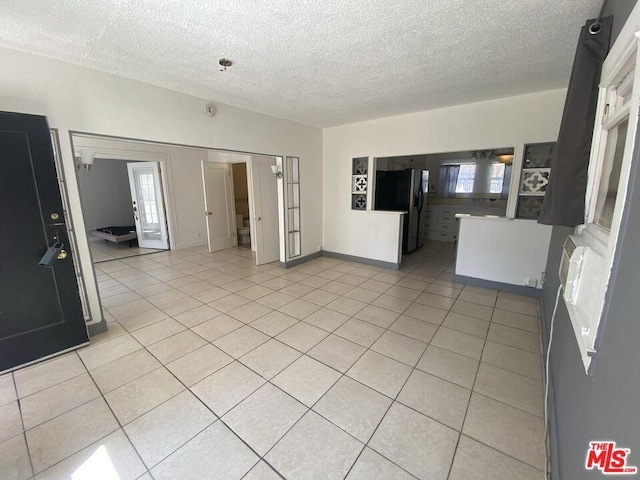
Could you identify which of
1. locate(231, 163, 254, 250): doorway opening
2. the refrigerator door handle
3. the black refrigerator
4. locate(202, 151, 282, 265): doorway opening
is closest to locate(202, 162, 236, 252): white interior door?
locate(202, 151, 282, 265): doorway opening

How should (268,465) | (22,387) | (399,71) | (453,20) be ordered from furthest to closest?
(399,71), (22,387), (453,20), (268,465)

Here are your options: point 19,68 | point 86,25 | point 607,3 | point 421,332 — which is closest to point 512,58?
point 607,3

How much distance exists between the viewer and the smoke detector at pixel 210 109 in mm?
3164

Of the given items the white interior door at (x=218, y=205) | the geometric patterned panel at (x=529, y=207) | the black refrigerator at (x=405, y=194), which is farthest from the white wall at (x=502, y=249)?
the white interior door at (x=218, y=205)

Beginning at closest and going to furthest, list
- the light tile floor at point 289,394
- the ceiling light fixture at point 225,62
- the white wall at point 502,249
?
1. the light tile floor at point 289,394
2. the ceiling light fixture at point 225,62
3. the white wall at point 502,249

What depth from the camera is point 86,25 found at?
179 centimetres

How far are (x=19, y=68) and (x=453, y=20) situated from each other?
10.8 feet

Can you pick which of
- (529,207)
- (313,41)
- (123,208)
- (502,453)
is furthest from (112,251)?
(529,207)

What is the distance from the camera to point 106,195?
7.31 metres

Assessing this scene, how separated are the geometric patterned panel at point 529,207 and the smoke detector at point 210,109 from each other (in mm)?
4126

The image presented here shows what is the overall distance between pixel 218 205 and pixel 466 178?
619 cm

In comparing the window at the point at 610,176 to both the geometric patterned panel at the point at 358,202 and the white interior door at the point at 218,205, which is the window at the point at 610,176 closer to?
the geometric patterned panel at the point at 358,202

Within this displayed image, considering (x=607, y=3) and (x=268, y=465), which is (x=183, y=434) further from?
(x=607, y=3)

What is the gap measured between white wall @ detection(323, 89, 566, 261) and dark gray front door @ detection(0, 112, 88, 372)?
3.93 m
